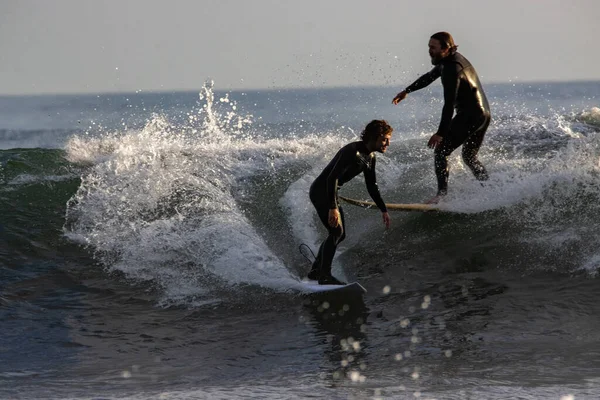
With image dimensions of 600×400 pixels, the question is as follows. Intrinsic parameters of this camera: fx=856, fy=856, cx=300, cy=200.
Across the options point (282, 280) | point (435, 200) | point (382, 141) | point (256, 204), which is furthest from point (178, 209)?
point (382, 141)

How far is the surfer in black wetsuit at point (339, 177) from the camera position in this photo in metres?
7.35

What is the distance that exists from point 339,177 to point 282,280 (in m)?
1.18

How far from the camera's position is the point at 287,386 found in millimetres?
5543

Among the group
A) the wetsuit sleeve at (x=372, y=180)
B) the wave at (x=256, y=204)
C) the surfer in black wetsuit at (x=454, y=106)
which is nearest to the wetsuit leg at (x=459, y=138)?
the surfer in black wetsuit at (x=454, y=106)

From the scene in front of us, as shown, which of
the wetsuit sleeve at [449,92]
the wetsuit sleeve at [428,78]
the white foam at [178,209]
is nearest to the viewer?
the white foam at [178,209]

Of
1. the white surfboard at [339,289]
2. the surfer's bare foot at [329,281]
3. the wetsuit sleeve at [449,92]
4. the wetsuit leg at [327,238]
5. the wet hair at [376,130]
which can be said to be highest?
the wetsuit sleeve at [449,92]

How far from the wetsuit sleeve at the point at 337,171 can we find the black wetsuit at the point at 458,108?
164 cm

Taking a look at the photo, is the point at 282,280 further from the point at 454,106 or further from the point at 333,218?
the point at 454,106

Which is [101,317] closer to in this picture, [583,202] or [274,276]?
[274,276]

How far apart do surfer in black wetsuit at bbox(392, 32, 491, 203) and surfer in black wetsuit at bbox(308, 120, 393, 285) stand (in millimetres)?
1272

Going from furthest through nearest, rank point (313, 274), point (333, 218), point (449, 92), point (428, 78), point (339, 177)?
point (428, 78), point (449, 92), point (313, 274), point (339, 177), point (333, 218)

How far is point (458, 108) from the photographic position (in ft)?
29.9

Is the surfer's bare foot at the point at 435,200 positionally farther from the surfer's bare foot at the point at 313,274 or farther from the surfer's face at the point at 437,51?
the surfer's bare foot at the point at 313,274

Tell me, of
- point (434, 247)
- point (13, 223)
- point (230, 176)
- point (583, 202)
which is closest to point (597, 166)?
point (583, 202)
